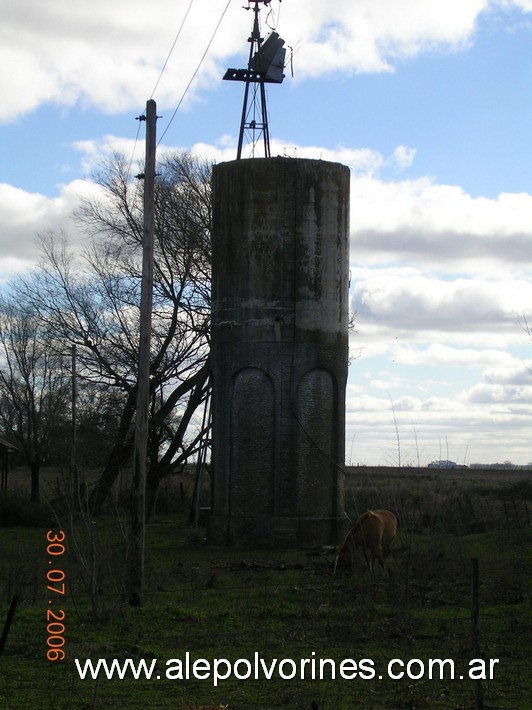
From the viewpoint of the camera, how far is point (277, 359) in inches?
1117

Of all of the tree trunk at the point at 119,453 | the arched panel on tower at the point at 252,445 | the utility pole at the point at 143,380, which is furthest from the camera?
the tree trunk at the point at 119,453

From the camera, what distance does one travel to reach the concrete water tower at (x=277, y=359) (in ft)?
92.5

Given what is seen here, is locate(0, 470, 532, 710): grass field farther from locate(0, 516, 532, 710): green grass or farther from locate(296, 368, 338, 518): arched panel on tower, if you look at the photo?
locate(296, 368, 338, 518): arched panel on tower

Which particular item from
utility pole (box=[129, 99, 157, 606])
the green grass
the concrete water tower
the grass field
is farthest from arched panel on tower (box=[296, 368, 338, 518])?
utility pole (box=[129, 99, 157, 606])

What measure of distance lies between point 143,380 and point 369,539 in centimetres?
604

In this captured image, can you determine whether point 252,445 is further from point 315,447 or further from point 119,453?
point 119,453

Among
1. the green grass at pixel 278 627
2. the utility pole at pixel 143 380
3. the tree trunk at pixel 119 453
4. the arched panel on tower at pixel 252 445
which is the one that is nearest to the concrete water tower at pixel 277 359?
the arched panel on tower at pixel 252 445

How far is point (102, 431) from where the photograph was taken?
42344 millimetres

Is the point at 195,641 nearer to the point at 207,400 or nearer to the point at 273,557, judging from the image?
the point at 273,557

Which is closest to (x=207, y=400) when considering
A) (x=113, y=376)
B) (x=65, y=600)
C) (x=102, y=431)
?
(x=113, y=376)

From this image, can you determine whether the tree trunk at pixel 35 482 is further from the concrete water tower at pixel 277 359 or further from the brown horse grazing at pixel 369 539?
the brown horse grazing at pixel 369 539

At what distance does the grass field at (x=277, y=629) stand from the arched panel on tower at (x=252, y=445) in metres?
3.79

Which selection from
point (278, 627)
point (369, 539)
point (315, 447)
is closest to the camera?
point (278, 627)

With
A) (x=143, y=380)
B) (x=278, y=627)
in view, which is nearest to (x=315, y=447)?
(x=143, y=380)
